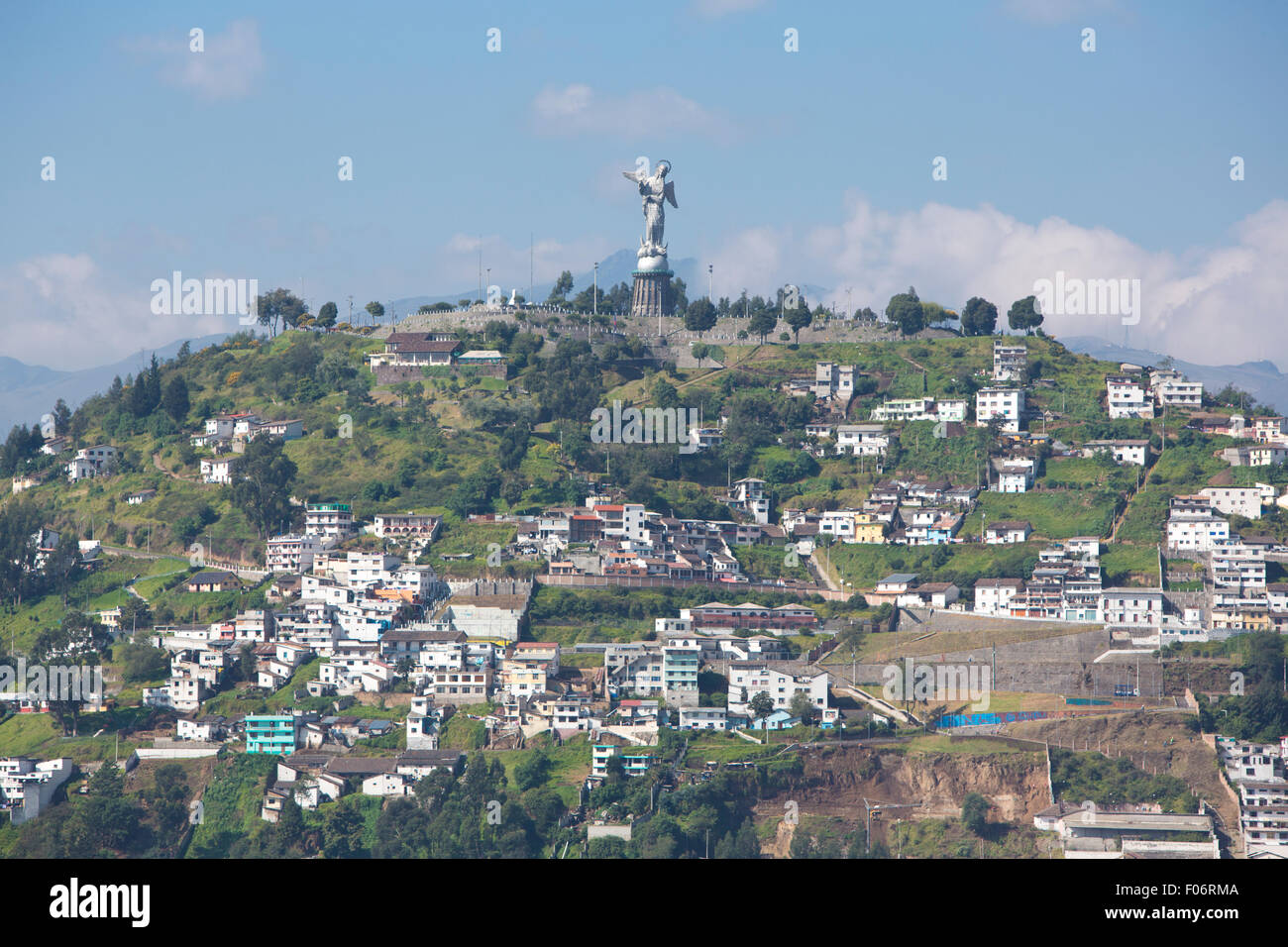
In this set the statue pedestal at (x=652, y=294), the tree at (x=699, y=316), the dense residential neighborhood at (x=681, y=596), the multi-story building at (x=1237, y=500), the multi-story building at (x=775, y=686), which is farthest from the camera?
the statue pedestal at (x=652, y=294)

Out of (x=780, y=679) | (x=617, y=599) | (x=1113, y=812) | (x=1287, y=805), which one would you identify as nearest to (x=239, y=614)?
(x=617, y=599)

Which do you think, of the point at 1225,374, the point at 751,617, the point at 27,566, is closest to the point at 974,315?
the point at 751,617

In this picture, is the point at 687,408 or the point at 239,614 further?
the point at 687,408

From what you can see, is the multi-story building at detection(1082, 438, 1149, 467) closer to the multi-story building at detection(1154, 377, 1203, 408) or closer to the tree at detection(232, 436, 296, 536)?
the multi-story building at detection(1154, 377, 1203, 408)

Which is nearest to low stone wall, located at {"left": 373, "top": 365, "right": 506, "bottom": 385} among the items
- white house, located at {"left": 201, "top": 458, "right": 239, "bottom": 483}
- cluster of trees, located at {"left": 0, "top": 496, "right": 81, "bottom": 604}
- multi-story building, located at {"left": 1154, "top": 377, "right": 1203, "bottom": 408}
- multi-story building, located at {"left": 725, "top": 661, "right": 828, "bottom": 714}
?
white house, located at {"left": 201, "top": 458, "right": 239, "bottom": 483}

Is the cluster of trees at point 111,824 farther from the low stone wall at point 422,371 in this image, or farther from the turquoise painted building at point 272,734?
the low stone wall at point 422,371

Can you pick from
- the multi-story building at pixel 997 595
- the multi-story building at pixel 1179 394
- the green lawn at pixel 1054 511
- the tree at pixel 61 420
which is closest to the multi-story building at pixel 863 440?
the green lawn at pixel 1054 511

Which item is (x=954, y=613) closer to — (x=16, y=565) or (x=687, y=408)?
(x=687, y=408)
